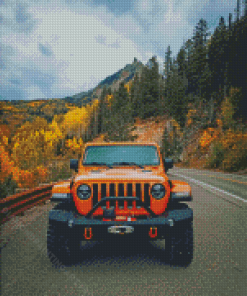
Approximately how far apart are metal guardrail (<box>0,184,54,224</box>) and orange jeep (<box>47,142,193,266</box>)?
2.15 m

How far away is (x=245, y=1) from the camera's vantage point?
189 ft

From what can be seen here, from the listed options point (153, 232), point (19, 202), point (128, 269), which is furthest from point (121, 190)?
point (19, 202)

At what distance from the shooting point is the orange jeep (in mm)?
3561

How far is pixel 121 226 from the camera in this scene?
3.53 metres

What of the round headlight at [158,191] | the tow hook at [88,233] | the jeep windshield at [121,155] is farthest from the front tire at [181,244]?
the jeep windshield at [121,155]

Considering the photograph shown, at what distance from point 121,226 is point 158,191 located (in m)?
0.74

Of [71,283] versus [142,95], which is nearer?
[71,283]

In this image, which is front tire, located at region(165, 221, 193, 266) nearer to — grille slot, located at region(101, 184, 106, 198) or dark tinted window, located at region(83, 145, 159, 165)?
grille slot, located at region(101, 184, 106, 198)

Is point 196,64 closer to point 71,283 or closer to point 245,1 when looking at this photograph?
point 245,1

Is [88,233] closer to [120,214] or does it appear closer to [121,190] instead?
[120,214]

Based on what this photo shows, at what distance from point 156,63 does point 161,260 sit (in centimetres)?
7569

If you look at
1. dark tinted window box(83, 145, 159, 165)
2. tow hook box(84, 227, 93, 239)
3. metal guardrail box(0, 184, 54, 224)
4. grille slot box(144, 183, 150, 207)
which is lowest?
metal guardrail box(0, 184, 54, 224)

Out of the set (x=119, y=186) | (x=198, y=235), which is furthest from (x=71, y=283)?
(x=198, y=235)

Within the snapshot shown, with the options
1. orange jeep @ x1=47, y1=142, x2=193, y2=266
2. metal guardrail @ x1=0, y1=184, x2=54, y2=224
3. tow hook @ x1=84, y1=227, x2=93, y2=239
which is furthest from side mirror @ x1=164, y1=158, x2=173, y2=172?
metal guardrail @ x1=0, y1=184, x2=54, y2=224
